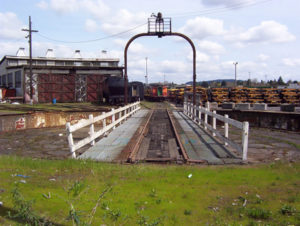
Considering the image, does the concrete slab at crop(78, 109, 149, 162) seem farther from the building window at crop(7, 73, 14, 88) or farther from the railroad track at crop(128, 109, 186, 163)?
the building window at crop(7, 73, 14, 88)

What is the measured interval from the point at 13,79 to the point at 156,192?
6324 centimetres

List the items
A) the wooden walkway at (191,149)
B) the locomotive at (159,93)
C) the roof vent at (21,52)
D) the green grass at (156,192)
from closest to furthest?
1. the green grass at (156,192)
2. the wooden walkway at (191,149)
3. the locomotive at (159,93)
4. the roof vent at (21,52)

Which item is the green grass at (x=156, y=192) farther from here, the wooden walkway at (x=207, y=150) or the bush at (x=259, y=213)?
the wooden walkway at (x=207, y=150)

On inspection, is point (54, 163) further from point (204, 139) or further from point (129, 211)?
point (204, 139)

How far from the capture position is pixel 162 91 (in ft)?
194

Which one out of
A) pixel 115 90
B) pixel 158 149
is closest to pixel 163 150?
pixel 158 149

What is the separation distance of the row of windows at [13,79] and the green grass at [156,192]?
178 feet

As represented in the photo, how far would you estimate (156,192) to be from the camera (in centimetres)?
561

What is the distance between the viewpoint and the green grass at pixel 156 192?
4.52 m

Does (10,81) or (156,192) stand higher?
(10,81)

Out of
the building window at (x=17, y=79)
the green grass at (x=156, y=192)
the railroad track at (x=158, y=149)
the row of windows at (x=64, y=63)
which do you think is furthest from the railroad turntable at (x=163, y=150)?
the row of windows at (x=64, y=63)

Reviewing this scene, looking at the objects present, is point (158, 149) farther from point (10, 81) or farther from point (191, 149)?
point (10, 81)

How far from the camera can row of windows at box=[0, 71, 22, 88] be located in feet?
189

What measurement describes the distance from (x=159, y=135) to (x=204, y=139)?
2143mm
